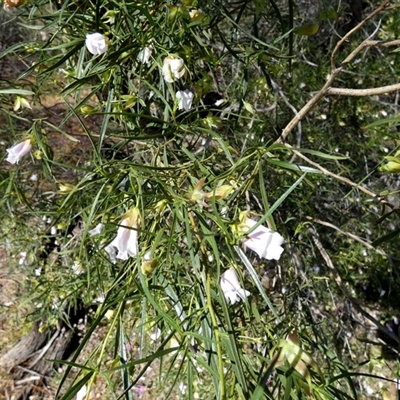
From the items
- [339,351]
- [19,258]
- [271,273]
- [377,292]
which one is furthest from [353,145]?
[19,258]

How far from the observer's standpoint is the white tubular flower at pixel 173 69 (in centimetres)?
76

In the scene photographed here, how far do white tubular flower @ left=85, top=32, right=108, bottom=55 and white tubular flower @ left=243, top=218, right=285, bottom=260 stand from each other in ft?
1.19

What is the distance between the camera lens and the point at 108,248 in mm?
741

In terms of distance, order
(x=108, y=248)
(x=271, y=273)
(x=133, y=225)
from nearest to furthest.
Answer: (x=133, y=225) < (x=108, y=248) < (x=271, y=273)

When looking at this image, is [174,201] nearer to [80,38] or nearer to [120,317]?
[120,317]

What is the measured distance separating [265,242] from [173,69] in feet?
1.05

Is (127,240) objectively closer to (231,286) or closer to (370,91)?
(231,286)

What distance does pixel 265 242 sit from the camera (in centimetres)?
62

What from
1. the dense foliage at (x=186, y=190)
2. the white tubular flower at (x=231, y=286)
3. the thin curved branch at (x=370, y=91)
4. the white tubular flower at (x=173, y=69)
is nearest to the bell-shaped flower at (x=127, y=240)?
the dense foliage at (x=186, y=190)

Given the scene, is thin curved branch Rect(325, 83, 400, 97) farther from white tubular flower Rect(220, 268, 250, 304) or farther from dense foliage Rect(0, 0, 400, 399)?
white tubular flower Rect(220, 268, 250, 304)

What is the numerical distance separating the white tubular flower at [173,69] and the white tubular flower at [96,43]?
0.33 feet

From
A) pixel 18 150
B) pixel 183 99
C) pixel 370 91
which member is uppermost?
pixel 370 91

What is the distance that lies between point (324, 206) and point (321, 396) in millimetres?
1387

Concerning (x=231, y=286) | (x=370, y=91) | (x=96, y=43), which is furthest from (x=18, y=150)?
(x=370, y=91)
